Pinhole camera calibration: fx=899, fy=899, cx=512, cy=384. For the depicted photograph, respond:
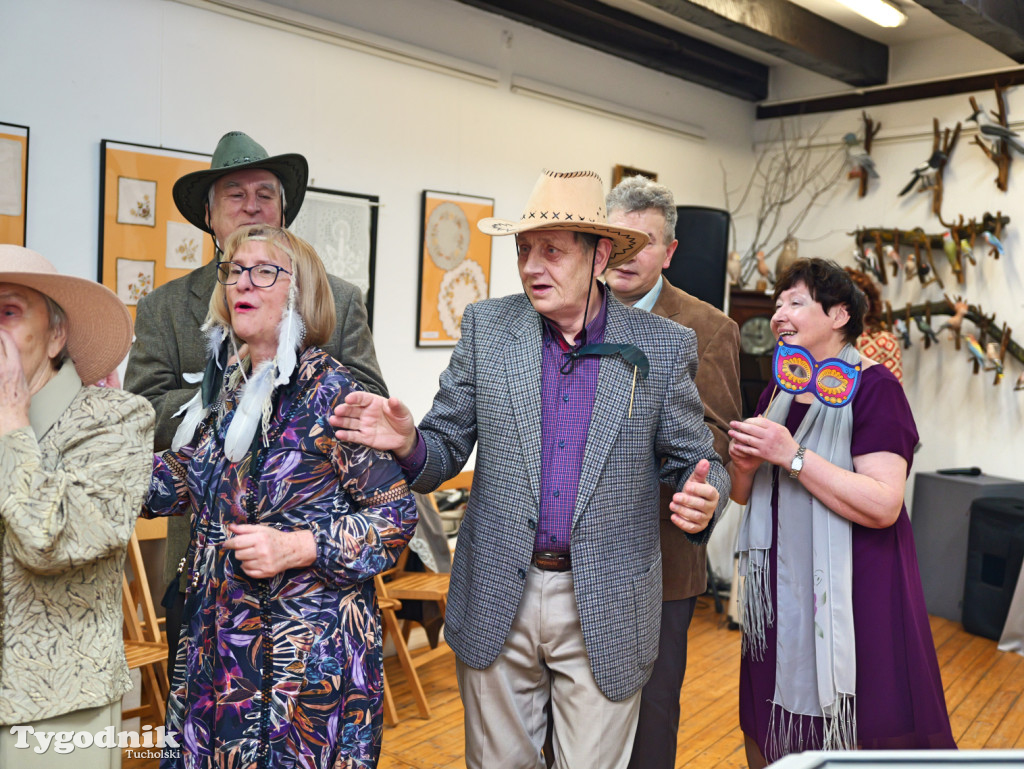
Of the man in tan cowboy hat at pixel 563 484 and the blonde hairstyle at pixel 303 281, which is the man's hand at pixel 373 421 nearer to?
the man in tan cowboy hat at pixel 563 484

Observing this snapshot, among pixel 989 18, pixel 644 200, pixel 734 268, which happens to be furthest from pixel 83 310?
pixel 734 268

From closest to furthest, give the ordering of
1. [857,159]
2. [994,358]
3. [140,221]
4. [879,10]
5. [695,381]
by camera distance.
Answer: [695,381] → [140,221] → [879,10] → [994,358] → [857,159]

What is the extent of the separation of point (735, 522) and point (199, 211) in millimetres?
4265

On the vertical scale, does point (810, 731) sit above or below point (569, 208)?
below

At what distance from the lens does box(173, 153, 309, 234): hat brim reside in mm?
2420

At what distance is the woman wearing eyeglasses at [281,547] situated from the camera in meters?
1.79

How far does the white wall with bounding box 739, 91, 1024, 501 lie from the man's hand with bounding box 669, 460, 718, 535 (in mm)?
5214

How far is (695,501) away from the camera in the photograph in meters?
2.02

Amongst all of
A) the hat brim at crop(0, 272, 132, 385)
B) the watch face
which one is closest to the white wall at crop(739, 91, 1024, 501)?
the watch face

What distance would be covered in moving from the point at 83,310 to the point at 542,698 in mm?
1378

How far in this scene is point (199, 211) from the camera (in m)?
2.61

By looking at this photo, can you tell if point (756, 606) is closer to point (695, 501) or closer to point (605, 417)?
point (695, 501)

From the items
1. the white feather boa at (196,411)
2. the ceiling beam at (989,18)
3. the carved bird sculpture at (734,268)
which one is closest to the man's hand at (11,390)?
the white feather boa at (196,411)

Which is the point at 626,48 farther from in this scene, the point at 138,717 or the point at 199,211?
the point at 138,717
